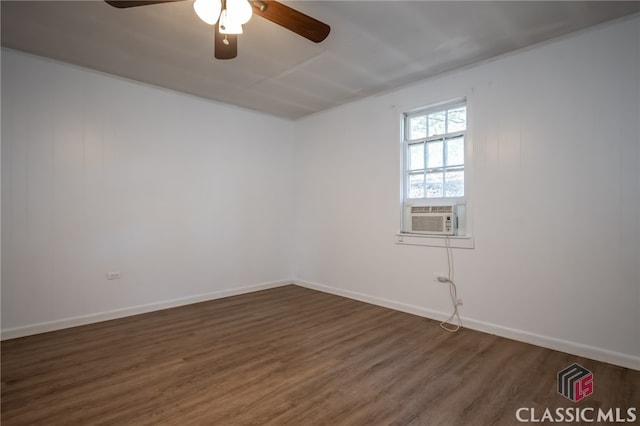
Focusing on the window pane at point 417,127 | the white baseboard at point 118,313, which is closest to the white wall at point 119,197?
the white baseboard at point 118,313

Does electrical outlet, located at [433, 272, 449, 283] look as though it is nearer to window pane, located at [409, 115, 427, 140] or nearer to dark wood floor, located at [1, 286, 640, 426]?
dark wood floor, located at [1, 286, 640, 426]

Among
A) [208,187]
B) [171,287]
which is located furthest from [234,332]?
[208,187]

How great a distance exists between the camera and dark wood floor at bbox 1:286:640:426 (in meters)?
1.92

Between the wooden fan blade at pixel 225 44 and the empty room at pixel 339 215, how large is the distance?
30 millimetres

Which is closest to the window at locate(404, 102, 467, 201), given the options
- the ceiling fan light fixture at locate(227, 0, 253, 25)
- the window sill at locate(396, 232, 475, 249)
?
the window sill at locate(396, 232, 475, 249)

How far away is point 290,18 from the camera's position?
212cm

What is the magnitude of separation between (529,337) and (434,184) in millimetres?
1817

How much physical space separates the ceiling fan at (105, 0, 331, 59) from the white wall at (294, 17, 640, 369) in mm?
2038

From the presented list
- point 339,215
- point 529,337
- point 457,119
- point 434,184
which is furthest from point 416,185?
point 529,337

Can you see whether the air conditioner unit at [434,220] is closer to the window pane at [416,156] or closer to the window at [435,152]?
the window at [435,152]

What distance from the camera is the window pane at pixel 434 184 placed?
375cm

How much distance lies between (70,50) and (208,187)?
2040 millimetres

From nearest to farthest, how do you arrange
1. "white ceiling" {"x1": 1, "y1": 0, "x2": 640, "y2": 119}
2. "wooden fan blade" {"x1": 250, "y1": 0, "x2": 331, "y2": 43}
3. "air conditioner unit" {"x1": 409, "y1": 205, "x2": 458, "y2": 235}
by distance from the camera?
"wooden fan blade" {"x1": 250, "y1": 0, "x2": 331, "y2": 43} → "white ceiling" {"x1": 1, "y1": 0, "x2": 640, "y2": 119} → "air conditioner unit" {"x1": 409, "y1": 205, "x2": 458, "y2": 235}

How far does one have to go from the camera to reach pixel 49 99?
10.8 feet
